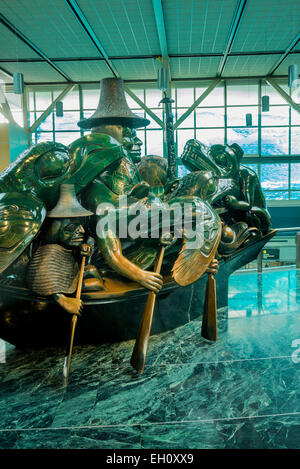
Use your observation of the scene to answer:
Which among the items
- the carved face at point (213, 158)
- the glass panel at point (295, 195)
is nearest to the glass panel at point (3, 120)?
the carved face at point (213, 158)

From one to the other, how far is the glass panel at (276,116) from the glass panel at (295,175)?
62.9 inches

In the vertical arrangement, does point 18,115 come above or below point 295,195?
above

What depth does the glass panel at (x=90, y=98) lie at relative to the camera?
13.3m

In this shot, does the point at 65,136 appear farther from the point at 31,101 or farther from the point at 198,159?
the point at 198,159

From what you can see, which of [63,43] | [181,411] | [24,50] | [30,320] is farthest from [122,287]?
[24,50]

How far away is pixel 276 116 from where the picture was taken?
14172mm

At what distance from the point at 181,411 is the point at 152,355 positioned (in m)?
0.56

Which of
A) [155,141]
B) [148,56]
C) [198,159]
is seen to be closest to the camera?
[198,159]

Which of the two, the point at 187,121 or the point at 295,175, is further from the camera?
the point at 295,175

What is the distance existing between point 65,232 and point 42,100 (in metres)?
13.5

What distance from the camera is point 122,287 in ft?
6.61

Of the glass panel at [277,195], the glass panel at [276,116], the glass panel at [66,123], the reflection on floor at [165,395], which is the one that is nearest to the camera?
the reflection on floor at [165,395]

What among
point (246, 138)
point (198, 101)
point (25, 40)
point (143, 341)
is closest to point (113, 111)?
point (143, 341)

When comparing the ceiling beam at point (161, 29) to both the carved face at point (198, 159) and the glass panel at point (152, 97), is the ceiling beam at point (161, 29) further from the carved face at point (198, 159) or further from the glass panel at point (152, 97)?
the carved face at point (198, 159)
